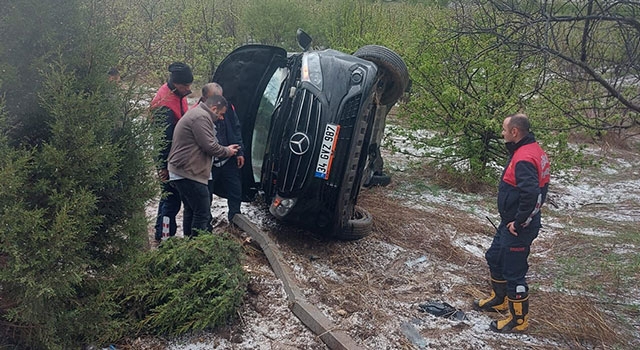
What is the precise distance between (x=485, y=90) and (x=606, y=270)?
4058 mm

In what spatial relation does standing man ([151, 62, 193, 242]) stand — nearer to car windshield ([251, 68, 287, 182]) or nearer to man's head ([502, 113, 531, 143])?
car windshield ([251, 68, 287, 182])

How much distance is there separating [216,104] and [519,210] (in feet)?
9.41

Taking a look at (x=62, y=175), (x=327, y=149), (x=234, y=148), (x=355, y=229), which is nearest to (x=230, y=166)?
(x=234, y=148)

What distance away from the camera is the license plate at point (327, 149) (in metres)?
4.39

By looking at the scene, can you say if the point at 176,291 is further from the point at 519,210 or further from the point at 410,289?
the point at 519,210

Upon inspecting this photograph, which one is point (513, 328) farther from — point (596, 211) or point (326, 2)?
point (326, 2)

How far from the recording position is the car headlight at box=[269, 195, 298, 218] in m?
4.58

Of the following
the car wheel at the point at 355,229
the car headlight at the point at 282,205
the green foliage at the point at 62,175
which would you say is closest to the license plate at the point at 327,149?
the car headlight at the point at 282,205

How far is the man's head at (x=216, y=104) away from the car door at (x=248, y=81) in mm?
784

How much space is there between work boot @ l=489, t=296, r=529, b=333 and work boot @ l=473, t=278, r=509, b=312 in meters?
0.32

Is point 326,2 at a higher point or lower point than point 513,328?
higher

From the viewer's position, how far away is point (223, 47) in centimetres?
1312

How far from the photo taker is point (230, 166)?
5.19m

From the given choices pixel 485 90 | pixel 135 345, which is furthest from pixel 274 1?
pixel 135 345
